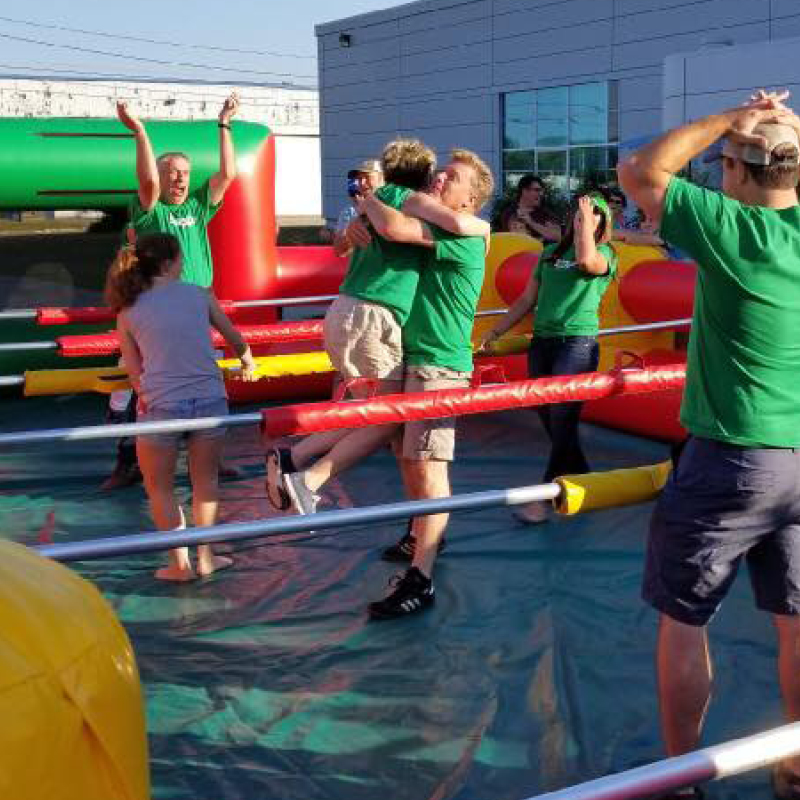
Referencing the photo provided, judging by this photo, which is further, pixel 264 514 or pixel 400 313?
pixel 264 514

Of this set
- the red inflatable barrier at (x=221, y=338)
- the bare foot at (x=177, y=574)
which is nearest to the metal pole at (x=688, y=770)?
the bare foot at (x=177, y=574)

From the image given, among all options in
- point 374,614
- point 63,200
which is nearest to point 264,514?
point 374,614

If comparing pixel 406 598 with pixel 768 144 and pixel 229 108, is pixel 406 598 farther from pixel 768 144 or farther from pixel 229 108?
pixel 229 108

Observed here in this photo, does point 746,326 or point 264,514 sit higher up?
point 746,326

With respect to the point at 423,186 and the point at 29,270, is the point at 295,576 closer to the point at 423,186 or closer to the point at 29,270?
the point at 423,186

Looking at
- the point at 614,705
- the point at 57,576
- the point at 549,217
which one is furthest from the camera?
the point at 549,217

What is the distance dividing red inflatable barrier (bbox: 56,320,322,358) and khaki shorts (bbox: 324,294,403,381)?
3.75 ft

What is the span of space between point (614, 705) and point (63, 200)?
5.14 m

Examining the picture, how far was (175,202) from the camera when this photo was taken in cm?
534

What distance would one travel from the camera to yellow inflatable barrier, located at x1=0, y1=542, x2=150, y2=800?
1.21 m

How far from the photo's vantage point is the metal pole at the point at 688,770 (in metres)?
1.52

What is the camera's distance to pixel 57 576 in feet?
4.74

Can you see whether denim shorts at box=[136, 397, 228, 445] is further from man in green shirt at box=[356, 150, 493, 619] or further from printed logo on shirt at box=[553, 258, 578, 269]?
printed logo on shirt at box=[553, 258, 578, 269]

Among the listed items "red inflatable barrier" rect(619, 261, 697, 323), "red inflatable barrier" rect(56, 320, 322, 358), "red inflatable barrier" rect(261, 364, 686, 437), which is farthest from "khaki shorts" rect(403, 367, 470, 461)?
"red inflatable barrier" rect(619, 261, 697, 323)
